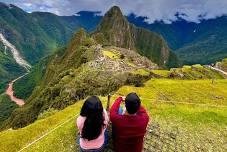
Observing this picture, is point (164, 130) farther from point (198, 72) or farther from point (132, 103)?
point (198, 72)

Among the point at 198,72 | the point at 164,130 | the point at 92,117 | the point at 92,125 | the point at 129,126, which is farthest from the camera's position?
the point at 198,72

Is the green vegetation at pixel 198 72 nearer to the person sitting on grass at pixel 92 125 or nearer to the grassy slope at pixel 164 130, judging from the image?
the grassy slope at pixel 164 130

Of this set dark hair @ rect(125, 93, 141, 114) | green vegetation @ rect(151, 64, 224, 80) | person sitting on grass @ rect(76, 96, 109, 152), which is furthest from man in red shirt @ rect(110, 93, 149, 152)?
green vegetation @ rect(151, 64, 224, 80)

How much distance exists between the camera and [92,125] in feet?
66.0

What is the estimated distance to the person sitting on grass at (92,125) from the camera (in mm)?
19578

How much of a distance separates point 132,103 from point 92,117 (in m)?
2.40

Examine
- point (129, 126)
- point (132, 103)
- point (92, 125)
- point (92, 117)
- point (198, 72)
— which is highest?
point (132, 103)

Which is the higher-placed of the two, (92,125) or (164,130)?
(92,125)

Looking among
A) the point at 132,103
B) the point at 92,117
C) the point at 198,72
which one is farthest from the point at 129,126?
the point at 198,72

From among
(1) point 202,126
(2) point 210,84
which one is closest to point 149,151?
(1) point 202,126

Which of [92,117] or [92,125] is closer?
[92,117]

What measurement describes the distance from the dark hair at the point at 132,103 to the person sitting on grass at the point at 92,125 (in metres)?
1.50

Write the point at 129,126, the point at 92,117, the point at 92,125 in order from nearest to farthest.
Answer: the point at 92,117 → the point at 92,125 → the point at 129,126

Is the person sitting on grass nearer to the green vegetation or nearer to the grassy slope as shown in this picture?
the grassy slope
